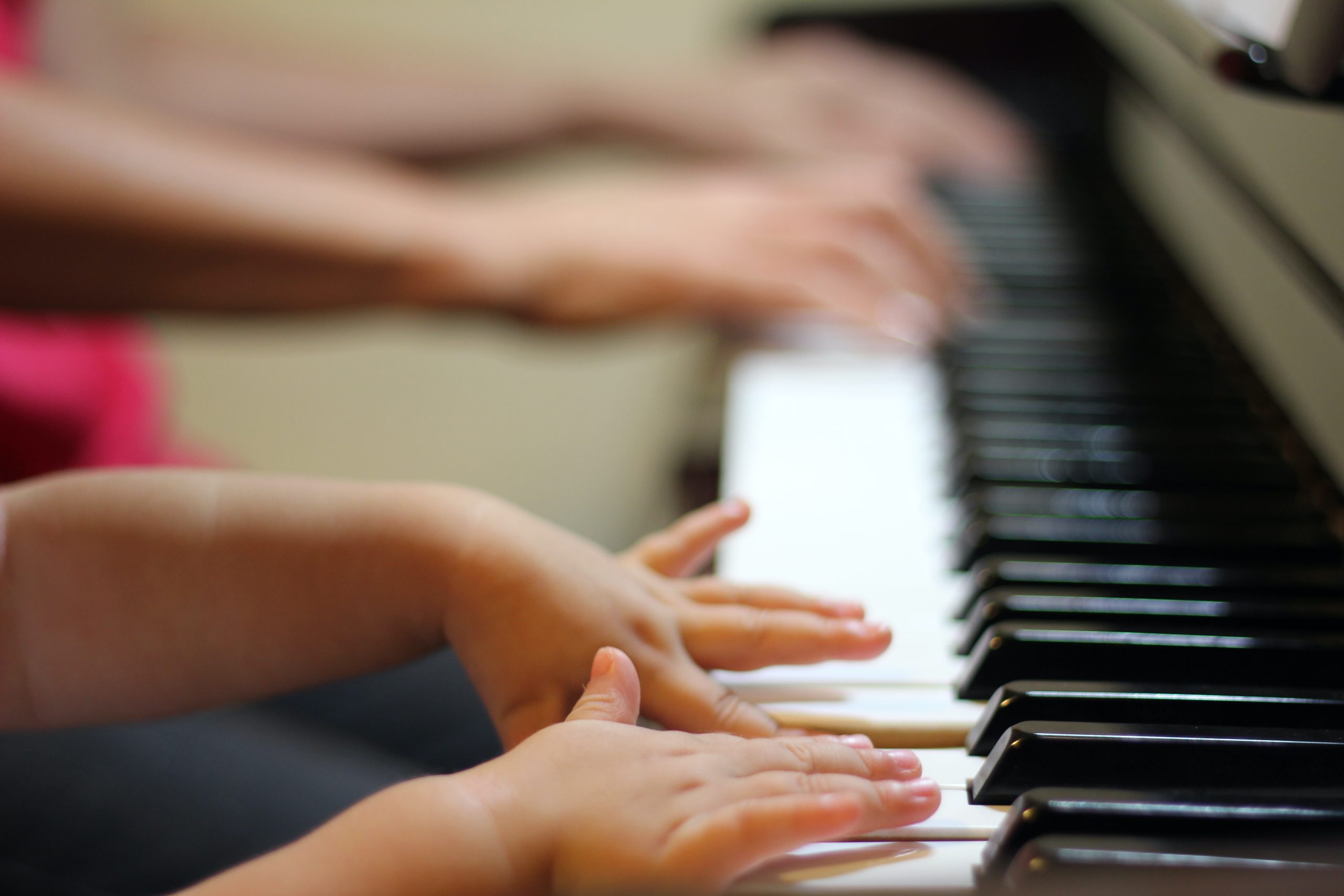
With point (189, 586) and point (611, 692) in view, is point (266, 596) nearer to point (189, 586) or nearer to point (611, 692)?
point (189, 586)

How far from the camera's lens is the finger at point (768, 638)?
41 cm

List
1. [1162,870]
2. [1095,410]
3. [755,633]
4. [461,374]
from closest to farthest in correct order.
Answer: [1162,870] < [755,633] < [1095,410] < [461,374]

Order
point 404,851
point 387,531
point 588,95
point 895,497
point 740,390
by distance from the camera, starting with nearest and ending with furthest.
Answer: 1. point 404,851
2. point 387,531
3. point 895,497
4. point 740,390
5. point 588,95

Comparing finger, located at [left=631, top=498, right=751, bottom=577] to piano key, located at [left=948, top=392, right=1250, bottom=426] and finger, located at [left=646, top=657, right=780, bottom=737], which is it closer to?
finger, located at [left=646, top=657, right=780, bottom=737]

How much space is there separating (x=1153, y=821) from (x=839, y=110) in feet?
2.96

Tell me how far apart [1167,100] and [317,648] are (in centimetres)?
73

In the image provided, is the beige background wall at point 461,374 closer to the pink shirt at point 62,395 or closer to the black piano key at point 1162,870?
the pink shirt at point 62,395

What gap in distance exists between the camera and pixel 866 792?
1.13 feet

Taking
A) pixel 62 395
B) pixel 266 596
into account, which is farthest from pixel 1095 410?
pixel 62 395

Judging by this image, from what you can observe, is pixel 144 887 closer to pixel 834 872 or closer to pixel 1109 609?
pixel 834 872

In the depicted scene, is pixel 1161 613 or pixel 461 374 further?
pixel 461 374

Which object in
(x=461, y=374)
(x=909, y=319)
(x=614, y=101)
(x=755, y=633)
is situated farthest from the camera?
(x=461, y=374)

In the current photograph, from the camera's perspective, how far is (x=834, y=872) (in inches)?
13.1

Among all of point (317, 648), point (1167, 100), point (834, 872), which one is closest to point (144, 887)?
point (317, 648)
